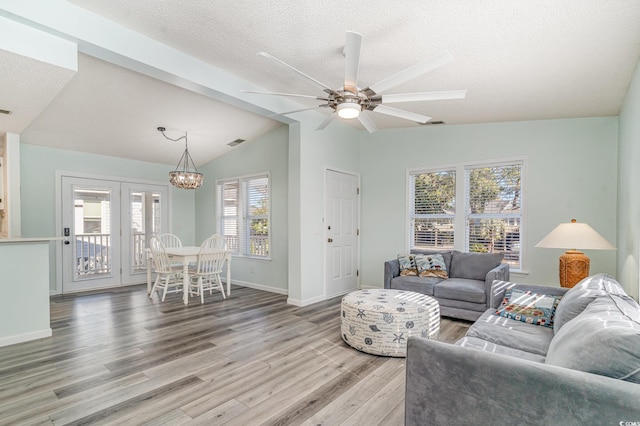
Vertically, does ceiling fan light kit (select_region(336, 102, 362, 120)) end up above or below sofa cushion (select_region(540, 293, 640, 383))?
above

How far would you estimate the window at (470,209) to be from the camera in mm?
4484

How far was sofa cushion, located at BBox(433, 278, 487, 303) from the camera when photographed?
381 centimetres

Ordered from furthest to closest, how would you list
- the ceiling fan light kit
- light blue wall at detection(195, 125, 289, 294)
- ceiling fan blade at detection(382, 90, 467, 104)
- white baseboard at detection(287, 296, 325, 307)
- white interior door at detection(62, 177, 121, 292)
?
1. white interior door at detection(62, 177, 121, 292)
2. light blue wall at detection(195, 125, 289, 294)
3. white baseboard at detection(287, 296, 325, 307)
4. the ceiling fan light kit
5. ceiling fan blade at detection(382, 90, 467, 104)

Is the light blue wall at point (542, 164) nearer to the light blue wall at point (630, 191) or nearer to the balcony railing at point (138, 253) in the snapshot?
the light blue wall at point (630, 191)

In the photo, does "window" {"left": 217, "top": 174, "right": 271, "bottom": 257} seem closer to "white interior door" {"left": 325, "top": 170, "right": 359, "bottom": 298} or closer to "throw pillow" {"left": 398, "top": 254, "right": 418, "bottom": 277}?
"white interior door" {"left": 325, "top": 170, "right": 359, "bottom": 298}

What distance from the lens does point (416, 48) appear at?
275 centimetres

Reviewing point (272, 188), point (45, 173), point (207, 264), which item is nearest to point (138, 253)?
point (45, 173)

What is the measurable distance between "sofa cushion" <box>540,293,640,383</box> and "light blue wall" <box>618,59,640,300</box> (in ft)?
4.51

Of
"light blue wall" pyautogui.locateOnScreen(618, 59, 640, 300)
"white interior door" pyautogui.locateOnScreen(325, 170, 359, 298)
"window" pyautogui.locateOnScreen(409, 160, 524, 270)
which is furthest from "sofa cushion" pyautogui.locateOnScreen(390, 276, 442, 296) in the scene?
"light blue wall" pyautogui.locateOnScreen(618, 59, 640, 300)

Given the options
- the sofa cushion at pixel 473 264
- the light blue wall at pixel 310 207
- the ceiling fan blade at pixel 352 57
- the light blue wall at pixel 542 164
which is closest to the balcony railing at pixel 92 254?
the light blue wall at pixel 310 207

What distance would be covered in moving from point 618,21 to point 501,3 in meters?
0.81

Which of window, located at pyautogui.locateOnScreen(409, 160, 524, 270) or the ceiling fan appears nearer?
the ceiling fan

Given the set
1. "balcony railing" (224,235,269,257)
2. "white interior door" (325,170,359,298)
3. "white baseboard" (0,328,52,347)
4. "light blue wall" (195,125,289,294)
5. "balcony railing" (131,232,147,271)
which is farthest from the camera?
"balcony railing" (131,232,147,271)

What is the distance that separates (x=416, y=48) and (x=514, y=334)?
239 cm
